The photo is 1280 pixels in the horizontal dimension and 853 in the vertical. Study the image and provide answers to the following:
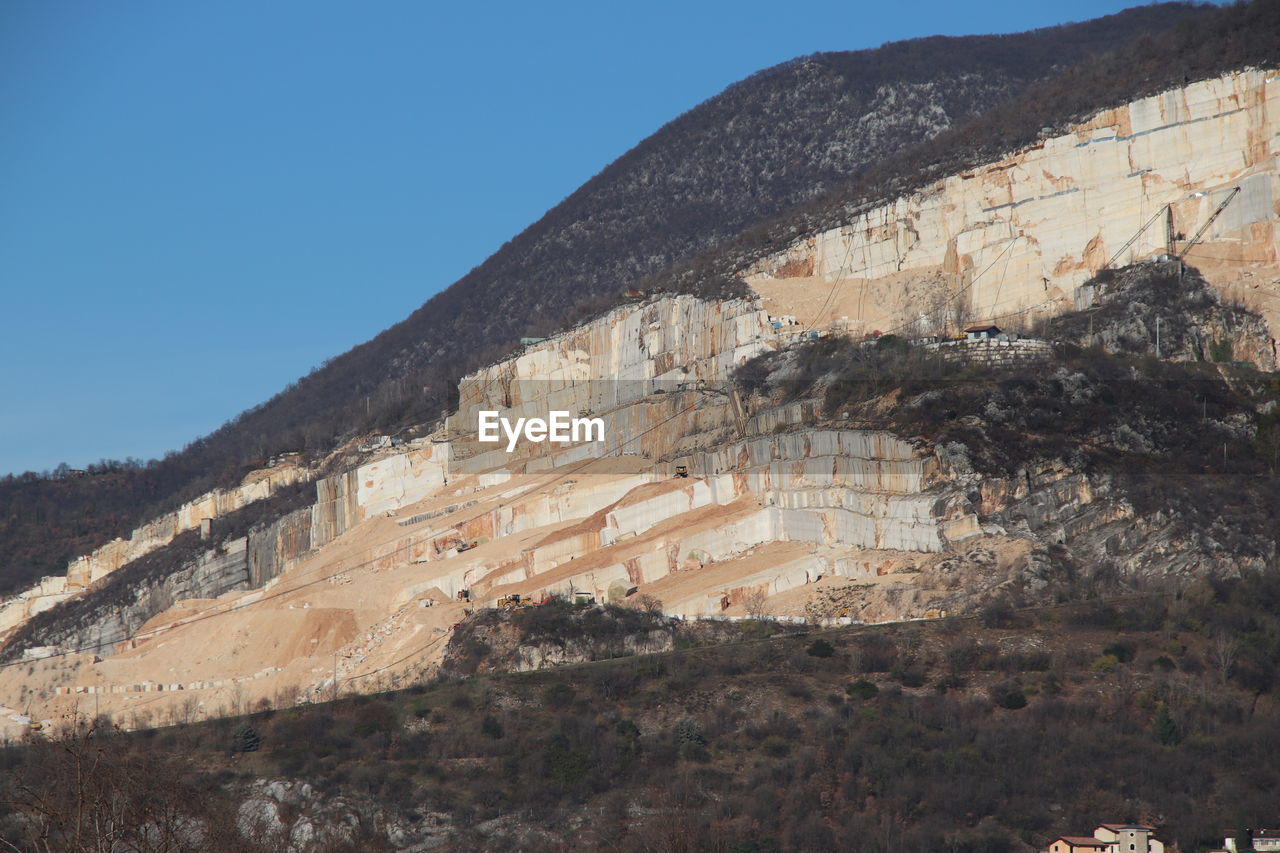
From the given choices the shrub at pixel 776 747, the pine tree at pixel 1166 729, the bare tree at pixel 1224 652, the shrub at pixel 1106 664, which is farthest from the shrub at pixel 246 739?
the bare tree at pixel 1224 652

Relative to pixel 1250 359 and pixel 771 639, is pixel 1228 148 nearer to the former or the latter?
pixel 1250 359

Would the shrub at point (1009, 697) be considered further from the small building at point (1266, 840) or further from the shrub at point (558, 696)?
the shrub at point (558, 696)

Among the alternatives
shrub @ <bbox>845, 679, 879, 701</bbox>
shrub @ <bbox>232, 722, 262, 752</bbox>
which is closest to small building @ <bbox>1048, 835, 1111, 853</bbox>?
shrub @ <bbox>845, 679, 879, 701</bbox>

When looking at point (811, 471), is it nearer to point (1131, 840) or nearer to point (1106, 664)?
point (1106, 664)

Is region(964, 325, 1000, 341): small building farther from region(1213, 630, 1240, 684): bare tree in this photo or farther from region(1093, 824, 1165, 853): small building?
region(1093, 824, 1165, 853): small building

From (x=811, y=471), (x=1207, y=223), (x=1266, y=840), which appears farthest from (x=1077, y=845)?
(x=1207, y=223)
